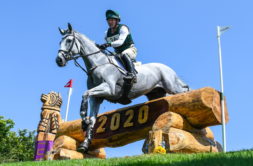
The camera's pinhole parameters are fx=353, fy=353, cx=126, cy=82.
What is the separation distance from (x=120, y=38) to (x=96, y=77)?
3.51ft

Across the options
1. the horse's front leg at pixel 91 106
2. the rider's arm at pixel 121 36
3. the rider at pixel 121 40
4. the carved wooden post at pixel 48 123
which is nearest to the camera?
the horse's front leg at pixel 91 106

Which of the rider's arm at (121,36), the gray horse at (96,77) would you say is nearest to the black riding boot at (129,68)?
the gray horse at (96,77)

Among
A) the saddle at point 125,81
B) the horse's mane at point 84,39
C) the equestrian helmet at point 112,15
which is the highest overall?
the equestrian helmet at point 112,15

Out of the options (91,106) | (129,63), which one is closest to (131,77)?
(129,63)

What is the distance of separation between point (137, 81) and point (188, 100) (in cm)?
132

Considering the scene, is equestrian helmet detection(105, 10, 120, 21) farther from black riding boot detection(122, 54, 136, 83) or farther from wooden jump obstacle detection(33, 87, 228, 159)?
wooden jump obstacle detection(33, 87, 228, 159)

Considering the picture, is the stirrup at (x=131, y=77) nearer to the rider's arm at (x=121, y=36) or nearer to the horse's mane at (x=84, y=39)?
the rider's arm at (x=121, y=36)

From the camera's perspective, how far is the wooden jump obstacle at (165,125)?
295 inches

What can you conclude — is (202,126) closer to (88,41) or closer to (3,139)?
(88,41)

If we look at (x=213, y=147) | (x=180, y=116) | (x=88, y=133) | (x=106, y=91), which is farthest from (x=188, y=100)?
(x=88, y=133)

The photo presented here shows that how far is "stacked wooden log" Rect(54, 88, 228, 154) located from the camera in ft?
24.5

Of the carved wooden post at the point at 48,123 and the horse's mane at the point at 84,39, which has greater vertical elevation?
the horse's mane at the point at 84,39

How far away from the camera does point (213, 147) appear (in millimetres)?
7941

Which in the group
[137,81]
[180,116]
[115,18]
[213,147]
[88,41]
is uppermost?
[115,18]
